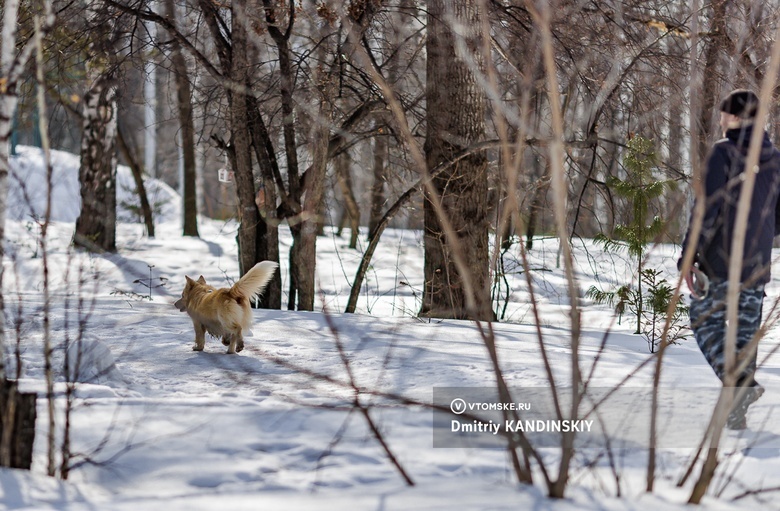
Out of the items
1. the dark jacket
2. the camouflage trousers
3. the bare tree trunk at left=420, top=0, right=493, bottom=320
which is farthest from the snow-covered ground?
the bare tree trunk at left=420, top=0, right=493, bottom=320

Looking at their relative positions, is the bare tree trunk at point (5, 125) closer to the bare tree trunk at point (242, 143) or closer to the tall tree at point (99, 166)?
the bare tree trunk at point (242, 143)

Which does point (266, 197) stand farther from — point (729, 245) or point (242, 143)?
point (729, 245)

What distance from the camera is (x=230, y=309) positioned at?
6.44m

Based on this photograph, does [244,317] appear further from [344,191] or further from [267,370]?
[344,191]

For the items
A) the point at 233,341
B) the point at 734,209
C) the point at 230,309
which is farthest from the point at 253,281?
the point at 734,209

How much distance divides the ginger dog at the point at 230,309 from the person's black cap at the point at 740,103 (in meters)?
3.46

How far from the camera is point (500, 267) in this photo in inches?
390

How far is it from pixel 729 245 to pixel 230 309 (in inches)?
147

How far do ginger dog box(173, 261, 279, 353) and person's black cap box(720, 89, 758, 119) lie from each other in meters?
3.46

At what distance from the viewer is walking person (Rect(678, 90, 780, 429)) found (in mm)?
4004

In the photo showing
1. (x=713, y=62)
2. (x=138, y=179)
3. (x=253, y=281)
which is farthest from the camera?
(x=138, y=179)

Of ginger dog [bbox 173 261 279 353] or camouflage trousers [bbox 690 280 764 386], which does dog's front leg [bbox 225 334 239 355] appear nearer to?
ginger dog [bbox 173 261 279 353]

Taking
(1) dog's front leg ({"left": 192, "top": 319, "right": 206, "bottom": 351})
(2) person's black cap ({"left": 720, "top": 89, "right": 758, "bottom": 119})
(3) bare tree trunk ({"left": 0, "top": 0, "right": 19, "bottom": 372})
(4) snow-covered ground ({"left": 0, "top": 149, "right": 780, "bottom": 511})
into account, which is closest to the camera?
(4) snow-covered ground ({"left": 0, "top": 149, "right": 780, "bottom": 511})

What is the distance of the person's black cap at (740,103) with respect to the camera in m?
3.94
